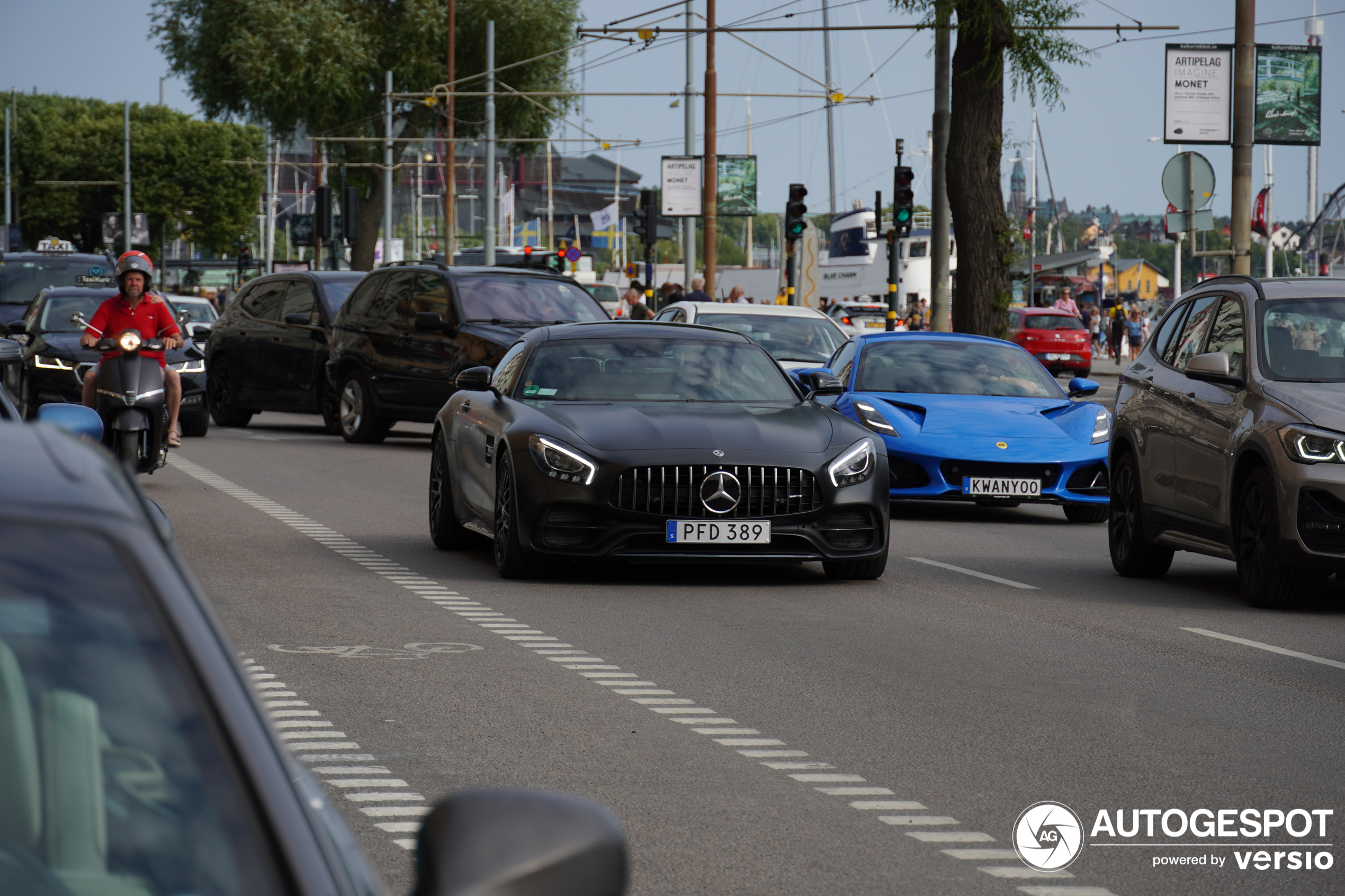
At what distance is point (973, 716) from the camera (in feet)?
23.6

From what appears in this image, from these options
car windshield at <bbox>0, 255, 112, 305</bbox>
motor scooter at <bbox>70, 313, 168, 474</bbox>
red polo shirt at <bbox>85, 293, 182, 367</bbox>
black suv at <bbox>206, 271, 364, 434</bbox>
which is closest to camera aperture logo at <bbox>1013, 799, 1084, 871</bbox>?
motor scooter at <bbox>70, 313, 168, 474</bbox>

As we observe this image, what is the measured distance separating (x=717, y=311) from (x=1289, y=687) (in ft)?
46.8

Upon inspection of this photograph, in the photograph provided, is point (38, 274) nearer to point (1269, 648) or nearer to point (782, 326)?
point (782, 326)

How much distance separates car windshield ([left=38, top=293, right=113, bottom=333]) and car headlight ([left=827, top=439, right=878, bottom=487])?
43.6 ft

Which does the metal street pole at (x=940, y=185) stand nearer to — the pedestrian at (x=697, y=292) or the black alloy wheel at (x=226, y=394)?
the pedestrian at (x=697, y=292)

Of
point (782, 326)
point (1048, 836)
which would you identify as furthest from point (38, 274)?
point (1048, 836)

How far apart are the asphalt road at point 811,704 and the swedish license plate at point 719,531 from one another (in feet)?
0.90

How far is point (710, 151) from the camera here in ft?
133

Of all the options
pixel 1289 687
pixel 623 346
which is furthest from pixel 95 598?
pixel 623 346

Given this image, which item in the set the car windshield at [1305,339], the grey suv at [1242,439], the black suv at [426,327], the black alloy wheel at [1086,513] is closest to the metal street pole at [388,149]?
the black suv at [426,327]

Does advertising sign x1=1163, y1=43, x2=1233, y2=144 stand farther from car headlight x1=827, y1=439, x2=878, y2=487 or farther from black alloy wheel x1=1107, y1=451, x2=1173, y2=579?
car headlight x1=827, y1=439, x2=878, y2=487

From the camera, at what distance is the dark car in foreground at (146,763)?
1.97 meters

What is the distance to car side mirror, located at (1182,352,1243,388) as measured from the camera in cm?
1051

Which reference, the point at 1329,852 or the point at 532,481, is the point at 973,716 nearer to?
the point at 1329,852
